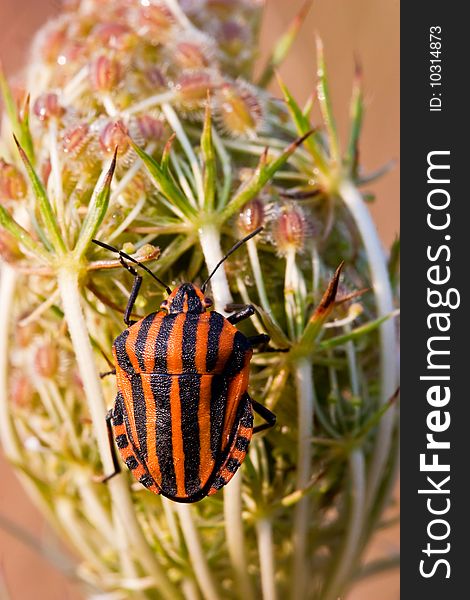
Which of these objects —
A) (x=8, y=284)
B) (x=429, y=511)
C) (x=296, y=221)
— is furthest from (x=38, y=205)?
(x=429, y=511)

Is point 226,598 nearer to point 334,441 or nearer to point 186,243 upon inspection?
point 334,441

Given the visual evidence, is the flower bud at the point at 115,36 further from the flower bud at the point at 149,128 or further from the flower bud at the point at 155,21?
the flower bud at the point at 149,128

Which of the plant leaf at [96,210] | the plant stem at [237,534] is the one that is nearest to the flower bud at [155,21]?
the plant leaf at [96,210]

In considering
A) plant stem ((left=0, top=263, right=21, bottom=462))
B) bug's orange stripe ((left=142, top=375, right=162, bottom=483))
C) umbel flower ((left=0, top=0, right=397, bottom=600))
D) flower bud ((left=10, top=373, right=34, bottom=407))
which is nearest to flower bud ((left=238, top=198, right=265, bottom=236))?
umbel flower ((left=0, top=0, right=397, bottom=600))

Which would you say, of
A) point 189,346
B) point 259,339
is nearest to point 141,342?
point 189,346

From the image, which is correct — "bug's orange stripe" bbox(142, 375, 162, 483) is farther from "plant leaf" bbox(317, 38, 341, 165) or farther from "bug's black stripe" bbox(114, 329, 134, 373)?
"plant leaf" bbox(317, 38, 341, 165)

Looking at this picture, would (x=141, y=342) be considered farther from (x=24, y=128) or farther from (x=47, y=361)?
(x=24, y=128)
